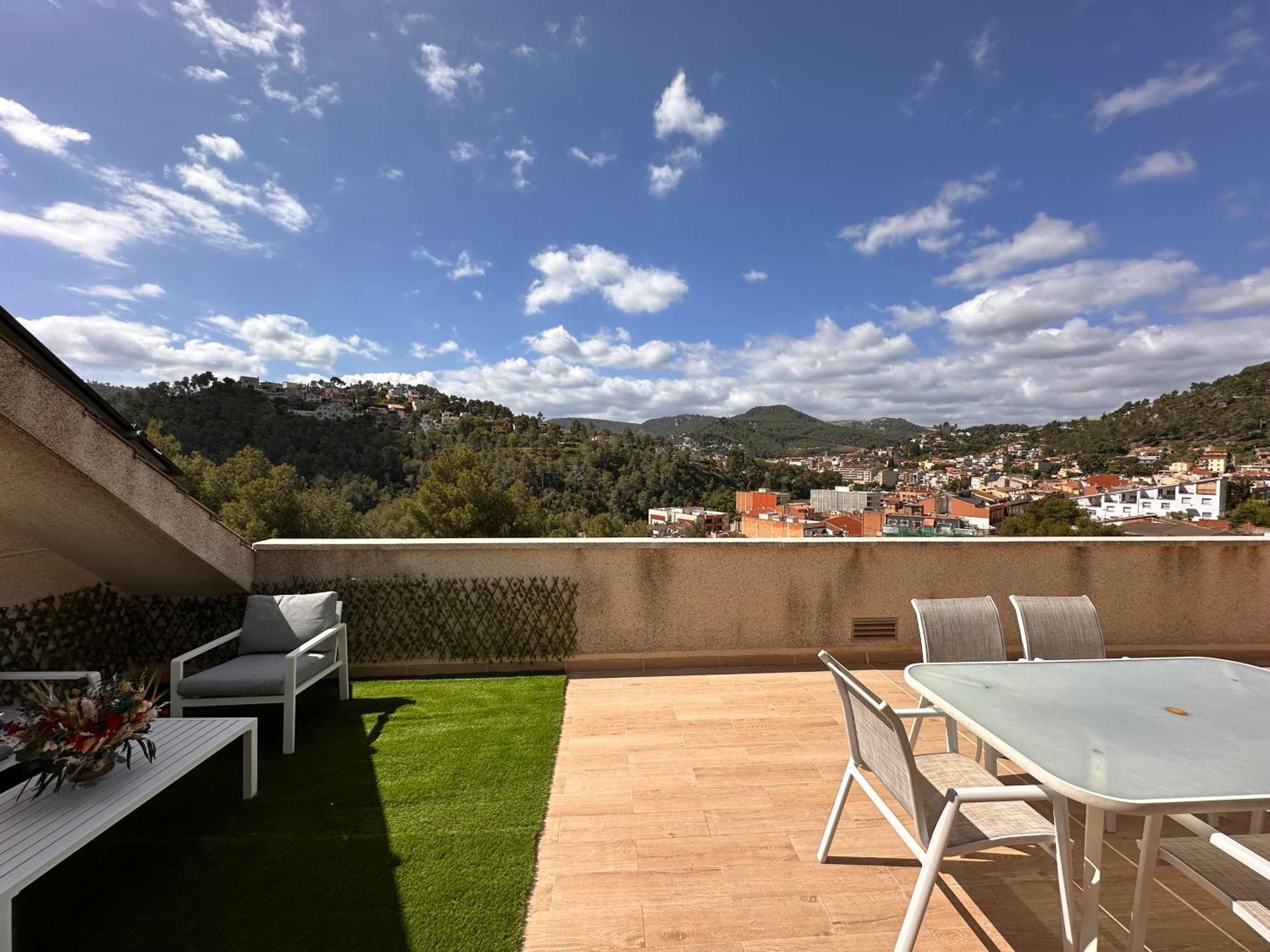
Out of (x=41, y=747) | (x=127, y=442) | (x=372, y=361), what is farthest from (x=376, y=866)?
(x=372, y=361)

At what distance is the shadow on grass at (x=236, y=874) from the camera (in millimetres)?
1903

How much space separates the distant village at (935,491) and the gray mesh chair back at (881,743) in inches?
122

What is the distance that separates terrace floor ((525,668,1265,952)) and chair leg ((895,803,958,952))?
270mm

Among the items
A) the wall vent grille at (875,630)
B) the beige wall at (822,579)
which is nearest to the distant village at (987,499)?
the beige wall at (822,579)

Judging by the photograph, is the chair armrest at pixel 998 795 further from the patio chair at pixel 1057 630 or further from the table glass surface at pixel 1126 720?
the patio chair at pixel 1057 630

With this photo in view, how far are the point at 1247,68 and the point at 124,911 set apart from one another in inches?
488

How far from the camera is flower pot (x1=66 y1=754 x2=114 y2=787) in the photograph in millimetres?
2045

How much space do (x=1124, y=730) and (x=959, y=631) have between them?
40.2 inches

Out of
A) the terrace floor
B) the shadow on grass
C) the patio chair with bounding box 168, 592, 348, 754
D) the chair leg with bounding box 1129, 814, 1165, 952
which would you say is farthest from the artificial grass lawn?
the chair leg with bounding box 1129, 814, 1165, 952

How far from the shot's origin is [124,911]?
6.61ft

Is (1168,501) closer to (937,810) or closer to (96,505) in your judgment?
(937,810)

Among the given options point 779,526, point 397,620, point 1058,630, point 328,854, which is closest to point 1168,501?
point 779,526

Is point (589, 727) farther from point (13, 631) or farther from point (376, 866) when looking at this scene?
point (13, 631)

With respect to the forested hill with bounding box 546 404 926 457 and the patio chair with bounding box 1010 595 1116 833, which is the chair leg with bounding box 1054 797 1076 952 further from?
the forested hill with bounding box 546 404 926 457
